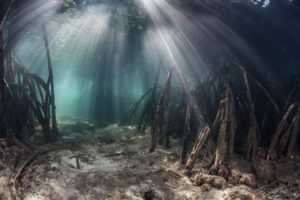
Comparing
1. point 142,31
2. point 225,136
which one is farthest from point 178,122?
point 142,31

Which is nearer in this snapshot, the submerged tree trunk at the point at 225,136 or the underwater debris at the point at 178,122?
the underwater debris at the point at 178,122

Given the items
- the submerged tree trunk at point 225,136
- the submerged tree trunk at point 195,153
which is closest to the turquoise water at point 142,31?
the submerged tree trunk at point 225,136

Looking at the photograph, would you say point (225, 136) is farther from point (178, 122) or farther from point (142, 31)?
point (142, 31)

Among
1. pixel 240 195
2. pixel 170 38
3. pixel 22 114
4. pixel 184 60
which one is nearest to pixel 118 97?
pixel 184 60

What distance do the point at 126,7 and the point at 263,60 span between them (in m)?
7.20

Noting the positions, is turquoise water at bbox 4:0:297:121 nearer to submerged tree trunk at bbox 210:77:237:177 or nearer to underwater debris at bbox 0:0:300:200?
underwater debris at bbox 0:0:300:200

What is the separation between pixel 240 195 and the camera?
2.37 meters

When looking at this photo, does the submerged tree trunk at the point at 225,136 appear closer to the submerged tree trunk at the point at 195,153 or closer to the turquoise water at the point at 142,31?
the submerged tree trunk at the point at 195,153

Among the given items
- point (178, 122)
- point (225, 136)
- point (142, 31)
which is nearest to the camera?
point (225, 136)

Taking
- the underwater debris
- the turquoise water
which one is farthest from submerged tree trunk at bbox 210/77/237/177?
the turquoise water

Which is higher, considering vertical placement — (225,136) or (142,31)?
(142,31)

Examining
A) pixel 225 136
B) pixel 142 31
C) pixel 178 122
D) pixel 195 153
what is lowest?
pixel 178 122

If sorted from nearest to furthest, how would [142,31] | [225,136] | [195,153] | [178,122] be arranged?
1. [195,153]
2. [225,136]
3. [178,122]
4. [142,31]

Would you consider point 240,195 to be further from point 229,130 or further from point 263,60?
point 263,60
